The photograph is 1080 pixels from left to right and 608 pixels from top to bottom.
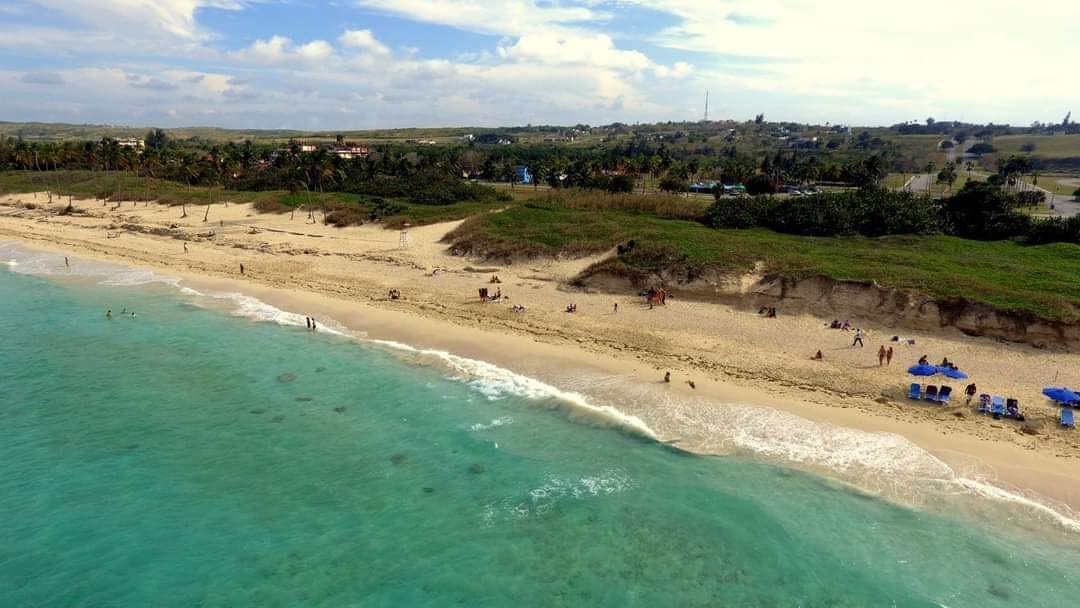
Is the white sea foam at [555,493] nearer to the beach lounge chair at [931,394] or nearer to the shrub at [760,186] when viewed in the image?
the beach lounge chair at [931,394]

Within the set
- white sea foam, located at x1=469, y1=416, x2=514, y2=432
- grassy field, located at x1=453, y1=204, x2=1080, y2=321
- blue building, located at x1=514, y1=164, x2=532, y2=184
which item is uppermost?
blue building, located at x1=514, y1=164, x2=532, y2=184

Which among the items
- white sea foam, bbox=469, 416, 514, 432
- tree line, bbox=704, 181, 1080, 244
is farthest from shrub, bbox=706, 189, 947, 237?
white sea foam, bbox=469, 416, 514, 432

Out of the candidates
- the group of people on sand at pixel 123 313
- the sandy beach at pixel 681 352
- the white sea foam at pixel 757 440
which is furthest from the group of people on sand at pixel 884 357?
the group of people on sand at pixel 123 313

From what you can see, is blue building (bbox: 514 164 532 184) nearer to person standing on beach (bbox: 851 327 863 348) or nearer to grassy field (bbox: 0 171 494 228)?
grassy field (bbox: 0 171 494 228)

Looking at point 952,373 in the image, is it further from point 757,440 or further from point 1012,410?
point 757,440

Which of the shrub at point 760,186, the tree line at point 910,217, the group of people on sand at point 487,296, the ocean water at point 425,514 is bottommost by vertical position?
the ocean water at point 425,514

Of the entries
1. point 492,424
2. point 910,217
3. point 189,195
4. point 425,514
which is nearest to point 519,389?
point 492,424
